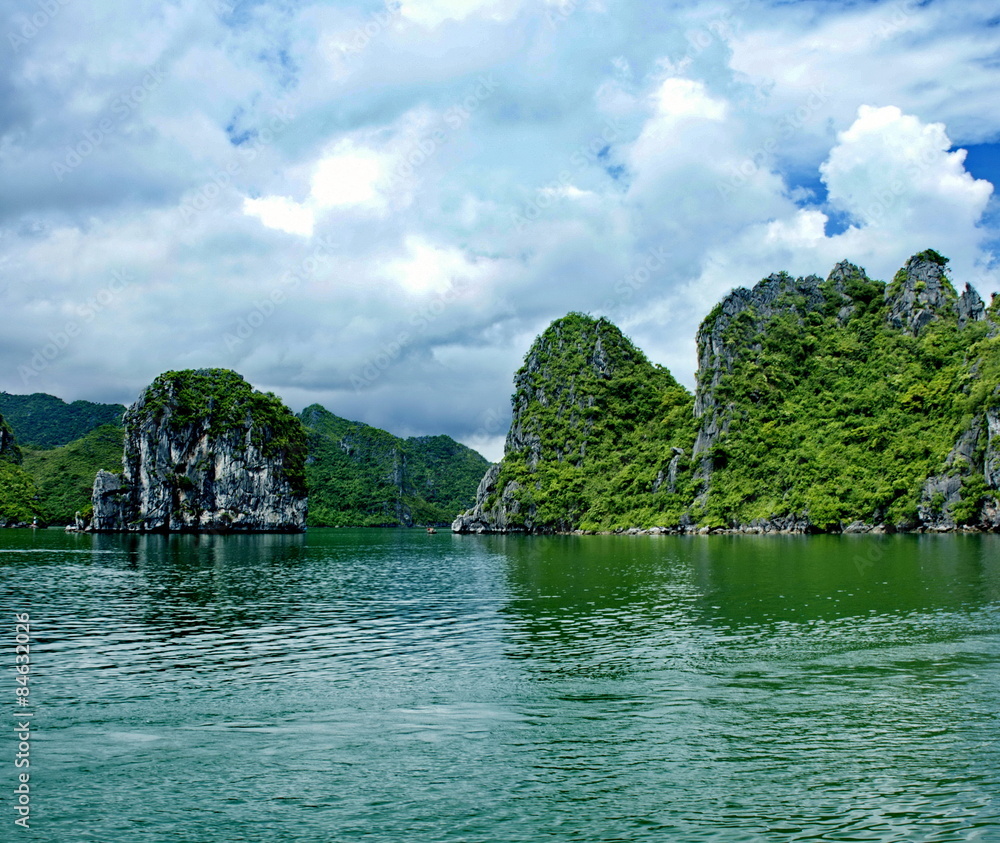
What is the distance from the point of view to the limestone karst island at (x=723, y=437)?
111188mm

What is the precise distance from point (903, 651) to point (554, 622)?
43.4ft

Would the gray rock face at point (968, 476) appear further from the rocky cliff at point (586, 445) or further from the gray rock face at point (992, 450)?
the rocky cliff at point (586, 445)

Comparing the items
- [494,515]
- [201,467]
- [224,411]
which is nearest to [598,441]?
[494,515]

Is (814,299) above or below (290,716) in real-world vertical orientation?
above

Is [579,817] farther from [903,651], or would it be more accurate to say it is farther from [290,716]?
[903,651]

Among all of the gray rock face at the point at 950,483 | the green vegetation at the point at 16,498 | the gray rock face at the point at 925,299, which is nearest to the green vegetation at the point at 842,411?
the gray rock face at the point at 925,299

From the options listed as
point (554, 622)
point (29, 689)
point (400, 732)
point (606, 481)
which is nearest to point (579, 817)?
point (400, 732)

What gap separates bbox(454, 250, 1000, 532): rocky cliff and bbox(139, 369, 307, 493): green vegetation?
47.0 meters

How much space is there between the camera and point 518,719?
1777cm

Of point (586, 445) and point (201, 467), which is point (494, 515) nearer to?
point (586, 445)

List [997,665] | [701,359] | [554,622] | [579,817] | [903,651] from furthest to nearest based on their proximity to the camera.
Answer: [701,359]
[554,622]
[903,651]
[997,665]
[579,817]

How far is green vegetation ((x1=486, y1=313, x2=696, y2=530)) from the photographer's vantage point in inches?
6142

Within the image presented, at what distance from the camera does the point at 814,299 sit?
166 m

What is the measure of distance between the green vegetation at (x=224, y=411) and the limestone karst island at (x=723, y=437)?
18.4 inches
